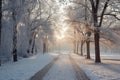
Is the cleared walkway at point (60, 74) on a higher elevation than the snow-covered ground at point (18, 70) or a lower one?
lower

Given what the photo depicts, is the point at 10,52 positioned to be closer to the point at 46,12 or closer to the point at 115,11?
the point at 115,11

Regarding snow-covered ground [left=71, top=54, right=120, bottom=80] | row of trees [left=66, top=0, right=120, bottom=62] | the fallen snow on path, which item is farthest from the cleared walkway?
row of trees [left=66, top=0, right=120, bottom=62]

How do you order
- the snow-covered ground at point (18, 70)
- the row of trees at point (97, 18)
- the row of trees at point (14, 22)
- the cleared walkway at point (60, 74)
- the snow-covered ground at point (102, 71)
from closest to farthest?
the cleared walkway at point (60, 74)
the snow-covered ground at point (18, 70)
the snow-covered ground at point (102, 71)
the row of trees at point (14, 22)
the row of trees at point (97, 18)

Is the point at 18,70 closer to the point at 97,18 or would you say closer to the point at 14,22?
the point at 14,22

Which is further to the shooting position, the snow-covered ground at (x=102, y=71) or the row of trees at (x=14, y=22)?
the row of trees at (x=14, y=22)

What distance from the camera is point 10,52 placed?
35188 mm

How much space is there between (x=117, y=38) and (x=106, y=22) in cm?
297

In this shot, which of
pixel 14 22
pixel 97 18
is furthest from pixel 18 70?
pixel 97 18

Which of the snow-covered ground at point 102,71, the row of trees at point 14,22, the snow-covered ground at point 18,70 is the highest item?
the row of trees at point 14,22

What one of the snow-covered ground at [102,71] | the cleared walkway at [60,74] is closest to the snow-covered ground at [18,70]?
the cleared walkway at [60,74]

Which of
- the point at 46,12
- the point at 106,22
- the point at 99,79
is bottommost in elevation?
the point at 99,79

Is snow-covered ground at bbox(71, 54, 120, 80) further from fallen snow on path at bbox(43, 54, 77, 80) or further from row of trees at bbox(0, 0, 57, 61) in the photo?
row of trees at bbox(0, 0, 57, 61)

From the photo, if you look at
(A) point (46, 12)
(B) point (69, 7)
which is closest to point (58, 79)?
(B) point (69, 7)

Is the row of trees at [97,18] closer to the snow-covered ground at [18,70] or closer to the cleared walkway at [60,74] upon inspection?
the snow-covered ground at [18,70]
